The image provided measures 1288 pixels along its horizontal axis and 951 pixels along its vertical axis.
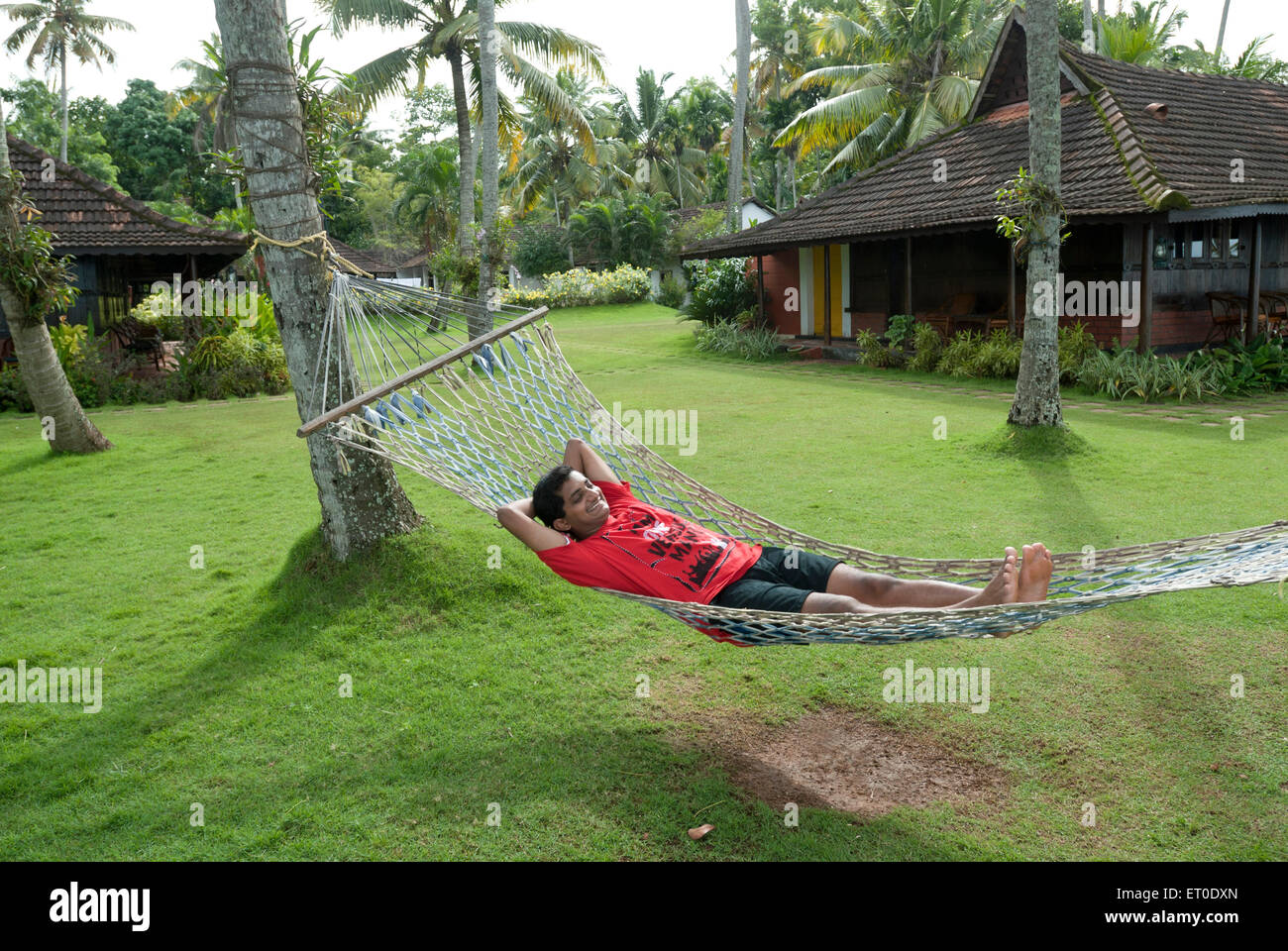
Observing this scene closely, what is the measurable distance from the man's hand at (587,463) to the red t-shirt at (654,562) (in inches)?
18.6

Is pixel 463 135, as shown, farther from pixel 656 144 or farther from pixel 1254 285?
pixel 656 144

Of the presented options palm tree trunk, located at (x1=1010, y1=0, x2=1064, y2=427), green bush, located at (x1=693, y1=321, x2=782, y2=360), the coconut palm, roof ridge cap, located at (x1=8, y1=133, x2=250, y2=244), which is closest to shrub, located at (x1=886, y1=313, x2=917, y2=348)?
green bush, located at (x1=693, y1=321, x2=782, y2=360)

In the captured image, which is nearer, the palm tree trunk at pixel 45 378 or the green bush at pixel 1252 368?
the palm tree trunk at pixel 45 378

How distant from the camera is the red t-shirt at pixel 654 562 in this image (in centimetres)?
309

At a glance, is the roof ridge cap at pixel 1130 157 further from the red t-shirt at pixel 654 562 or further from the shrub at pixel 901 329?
the red t-shirt at pixel 654 562

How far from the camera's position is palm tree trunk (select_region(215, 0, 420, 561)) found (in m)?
4.02

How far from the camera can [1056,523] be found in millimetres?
5191

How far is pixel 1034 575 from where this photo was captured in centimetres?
259

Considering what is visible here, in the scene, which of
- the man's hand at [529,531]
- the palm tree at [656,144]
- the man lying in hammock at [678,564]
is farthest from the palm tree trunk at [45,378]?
the palm tree at [656,144]

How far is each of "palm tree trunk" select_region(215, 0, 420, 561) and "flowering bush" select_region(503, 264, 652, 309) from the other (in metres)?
20.7

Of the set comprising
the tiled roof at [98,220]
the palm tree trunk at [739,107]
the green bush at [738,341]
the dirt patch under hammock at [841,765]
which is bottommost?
the dirt patch under hammock at [841,765]

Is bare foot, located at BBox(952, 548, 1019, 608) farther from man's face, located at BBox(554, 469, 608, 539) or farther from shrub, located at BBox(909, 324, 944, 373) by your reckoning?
shrub, located at BBox(909, 324, 944, 373)

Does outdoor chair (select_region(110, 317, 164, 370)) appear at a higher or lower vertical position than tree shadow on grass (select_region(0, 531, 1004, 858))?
higher

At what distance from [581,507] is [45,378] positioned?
6626 mm
